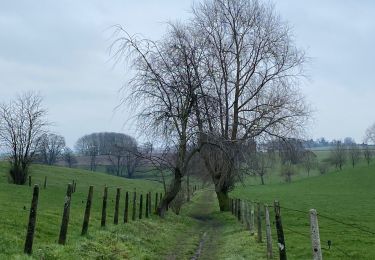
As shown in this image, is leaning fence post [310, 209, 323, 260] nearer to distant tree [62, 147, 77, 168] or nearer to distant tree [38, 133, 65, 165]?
distant tree [38, 133, 65, 165]

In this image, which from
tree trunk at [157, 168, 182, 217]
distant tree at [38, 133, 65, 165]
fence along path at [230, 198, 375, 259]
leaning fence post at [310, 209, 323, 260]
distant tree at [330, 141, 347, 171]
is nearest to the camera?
leaning fence post at [310, 209, 323, 260]

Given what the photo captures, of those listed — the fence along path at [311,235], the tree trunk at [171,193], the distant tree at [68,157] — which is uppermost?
the distant tree at [68,157]

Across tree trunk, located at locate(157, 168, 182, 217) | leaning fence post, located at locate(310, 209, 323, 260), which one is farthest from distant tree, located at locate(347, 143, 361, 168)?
leaning fence post, located at locate(310, 209, 323, 260)

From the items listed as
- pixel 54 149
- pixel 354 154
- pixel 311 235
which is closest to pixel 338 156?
pixel 354 154

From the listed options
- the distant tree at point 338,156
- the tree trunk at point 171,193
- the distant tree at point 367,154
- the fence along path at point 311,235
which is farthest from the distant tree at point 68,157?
the fence along path at point 311,235

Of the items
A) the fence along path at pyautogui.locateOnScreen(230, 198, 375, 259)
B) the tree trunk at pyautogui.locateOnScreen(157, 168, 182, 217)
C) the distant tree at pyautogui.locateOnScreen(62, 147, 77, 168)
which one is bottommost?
the fence along path at pyautogui.locateOnScreen(230, 198, 375, 259)

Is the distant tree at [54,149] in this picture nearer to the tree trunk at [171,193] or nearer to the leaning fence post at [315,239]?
the tree trunk at [171,193]

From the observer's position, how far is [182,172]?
29.7m

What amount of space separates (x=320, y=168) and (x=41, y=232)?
134 metres

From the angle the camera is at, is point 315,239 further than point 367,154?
No

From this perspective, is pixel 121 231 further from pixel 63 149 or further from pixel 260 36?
pixel 63 149

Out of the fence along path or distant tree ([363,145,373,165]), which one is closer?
the fence along path

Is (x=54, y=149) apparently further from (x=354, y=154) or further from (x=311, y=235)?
(x=311, y=235)

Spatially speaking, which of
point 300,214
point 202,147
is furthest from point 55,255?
point 300,214
